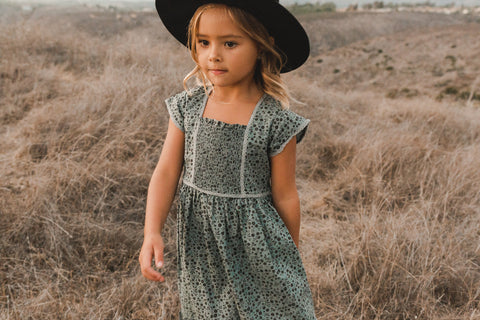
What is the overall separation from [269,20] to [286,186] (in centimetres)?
44

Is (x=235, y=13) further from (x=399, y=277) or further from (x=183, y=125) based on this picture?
(x=399, y=277)

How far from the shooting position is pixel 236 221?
41.0 inches

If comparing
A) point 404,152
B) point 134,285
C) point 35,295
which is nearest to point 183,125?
point 134,285

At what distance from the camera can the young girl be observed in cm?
97

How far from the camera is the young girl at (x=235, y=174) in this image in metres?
0.97

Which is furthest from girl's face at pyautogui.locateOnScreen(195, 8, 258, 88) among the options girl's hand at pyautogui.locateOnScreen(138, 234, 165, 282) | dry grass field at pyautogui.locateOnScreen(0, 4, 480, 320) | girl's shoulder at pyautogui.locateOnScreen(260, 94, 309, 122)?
dry grass field at pyautogui.locateOnScreen(0, 4, 480, 320)

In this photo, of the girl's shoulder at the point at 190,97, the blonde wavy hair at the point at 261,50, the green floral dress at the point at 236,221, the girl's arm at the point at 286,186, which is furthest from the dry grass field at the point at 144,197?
the blonde wavy hair at the point at 261,50

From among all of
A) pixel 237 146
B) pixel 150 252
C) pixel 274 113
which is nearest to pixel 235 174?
pixel 237 146

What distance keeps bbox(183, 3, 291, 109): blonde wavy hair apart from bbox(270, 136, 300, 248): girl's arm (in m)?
0.13

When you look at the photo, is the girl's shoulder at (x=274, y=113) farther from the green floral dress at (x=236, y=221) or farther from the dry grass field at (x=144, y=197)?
the dry grass field at (x=144, y=197)

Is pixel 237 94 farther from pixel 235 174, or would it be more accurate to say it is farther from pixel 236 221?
pixel 236 221

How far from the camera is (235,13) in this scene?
0.90 metres

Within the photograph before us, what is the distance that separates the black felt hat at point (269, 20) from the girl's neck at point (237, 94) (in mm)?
121

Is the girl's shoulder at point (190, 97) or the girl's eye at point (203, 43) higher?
the girl's eye at point (203, 43)
